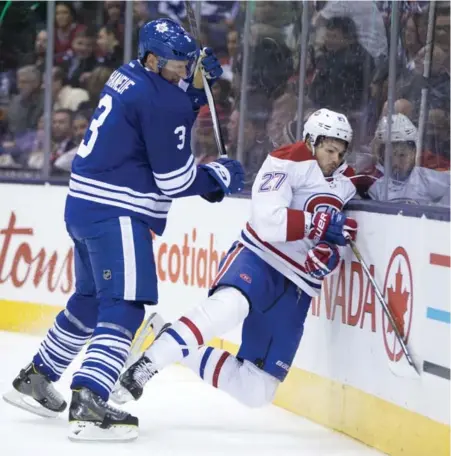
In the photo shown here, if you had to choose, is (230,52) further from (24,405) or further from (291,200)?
(24,405)

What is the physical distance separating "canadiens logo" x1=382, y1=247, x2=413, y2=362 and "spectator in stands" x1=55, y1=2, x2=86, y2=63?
324cm

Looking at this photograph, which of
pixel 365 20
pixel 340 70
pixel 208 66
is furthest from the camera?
pixel 340 70

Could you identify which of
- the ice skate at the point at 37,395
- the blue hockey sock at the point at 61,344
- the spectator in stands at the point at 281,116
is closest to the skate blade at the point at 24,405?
the ice skate at the point at 37,395

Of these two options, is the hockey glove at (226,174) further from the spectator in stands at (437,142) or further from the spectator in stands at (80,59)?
the spectator in stands at (80,59)

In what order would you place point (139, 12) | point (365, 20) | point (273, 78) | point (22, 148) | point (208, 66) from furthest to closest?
point (22, 148), point (139, 12), point (273, 78), point (365, 20), point (208, 66)

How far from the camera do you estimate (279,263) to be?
4.14 metres

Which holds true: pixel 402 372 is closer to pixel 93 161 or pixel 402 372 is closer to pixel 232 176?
pixel 232 176

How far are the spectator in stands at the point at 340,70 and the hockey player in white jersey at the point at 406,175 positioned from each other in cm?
30

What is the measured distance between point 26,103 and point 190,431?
10.3 feet

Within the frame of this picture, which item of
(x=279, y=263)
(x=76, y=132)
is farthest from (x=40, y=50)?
(x=279, y=263)

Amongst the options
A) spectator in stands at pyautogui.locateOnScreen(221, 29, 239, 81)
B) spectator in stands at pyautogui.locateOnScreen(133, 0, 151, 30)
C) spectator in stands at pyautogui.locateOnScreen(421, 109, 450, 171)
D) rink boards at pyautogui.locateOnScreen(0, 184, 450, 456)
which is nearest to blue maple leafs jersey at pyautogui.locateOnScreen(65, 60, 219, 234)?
rink boards at pyautogui.locateOnScreen(0, 184, 450, 456)

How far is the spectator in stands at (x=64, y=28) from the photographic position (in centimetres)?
668

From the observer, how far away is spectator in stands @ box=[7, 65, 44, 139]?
6.77m

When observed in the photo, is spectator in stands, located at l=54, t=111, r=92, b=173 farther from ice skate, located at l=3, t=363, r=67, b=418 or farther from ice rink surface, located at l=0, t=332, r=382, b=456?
A: ice skate, located at l=3, t=363, r=67, b=418
